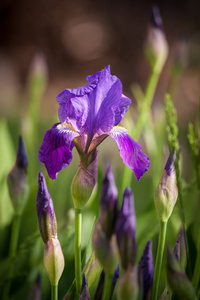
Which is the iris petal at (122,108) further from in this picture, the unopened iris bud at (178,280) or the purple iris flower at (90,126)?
the unopened iris bud at (178,280)

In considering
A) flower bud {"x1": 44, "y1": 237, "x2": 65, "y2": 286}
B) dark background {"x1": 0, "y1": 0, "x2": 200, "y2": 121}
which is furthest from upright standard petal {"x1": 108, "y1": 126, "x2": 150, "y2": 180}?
dark background {"x1": 0, "y1": 0, "x2": 200, "y2": 121}

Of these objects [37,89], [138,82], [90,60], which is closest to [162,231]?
[37,89]

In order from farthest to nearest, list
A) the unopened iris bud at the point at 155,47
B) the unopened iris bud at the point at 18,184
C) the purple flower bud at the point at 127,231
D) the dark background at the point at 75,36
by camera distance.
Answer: the dark background at the point at 75,36
the unopened iris bud at the point at 155,47
the unopened iris bud at the point at 18,184
the purple flower bud at the point at 127,231

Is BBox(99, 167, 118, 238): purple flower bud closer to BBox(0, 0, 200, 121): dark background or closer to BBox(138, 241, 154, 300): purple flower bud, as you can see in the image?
BBox(138, 241, 154, 300): purple flower bud

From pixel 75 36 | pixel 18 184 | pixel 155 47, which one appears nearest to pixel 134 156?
pixel 18 184

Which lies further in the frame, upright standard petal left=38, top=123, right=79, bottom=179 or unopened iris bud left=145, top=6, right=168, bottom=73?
unopened iris bud left=145, top=6, right=168, bottom=73

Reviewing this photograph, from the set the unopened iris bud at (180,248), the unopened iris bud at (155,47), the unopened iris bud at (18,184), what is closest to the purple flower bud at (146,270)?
the unopened iris bud at (180,248)
